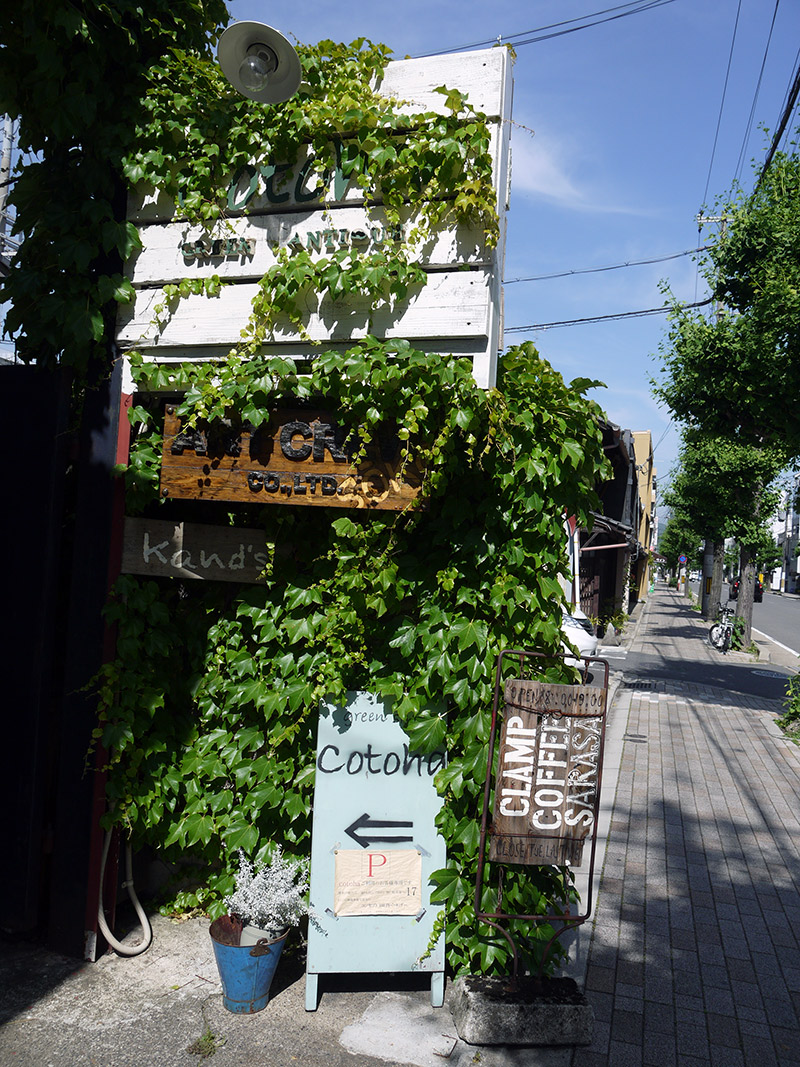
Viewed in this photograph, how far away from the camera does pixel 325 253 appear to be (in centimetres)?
395

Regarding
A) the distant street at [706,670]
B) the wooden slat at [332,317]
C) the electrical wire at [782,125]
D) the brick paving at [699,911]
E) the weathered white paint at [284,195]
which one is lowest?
the distant street at [706,670]

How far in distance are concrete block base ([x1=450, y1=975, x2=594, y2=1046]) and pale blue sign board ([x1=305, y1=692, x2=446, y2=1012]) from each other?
0.28 m

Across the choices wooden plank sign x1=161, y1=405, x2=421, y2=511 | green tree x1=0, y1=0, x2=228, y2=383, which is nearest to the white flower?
wooden plank sign x1=161, y1=405, x2=421, y2=511

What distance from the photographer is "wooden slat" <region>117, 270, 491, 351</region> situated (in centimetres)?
373

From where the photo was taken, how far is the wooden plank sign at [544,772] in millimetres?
3566

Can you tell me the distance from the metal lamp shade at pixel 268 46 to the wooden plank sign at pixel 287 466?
60.9 inches

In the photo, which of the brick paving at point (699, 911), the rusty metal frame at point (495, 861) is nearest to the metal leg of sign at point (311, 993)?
the rusty metal frame at point (495, 861)

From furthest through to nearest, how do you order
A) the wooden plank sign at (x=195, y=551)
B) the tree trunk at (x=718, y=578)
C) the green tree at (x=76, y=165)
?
the tree trunk at (x=718, y=578) < the wooden plank sign at (x=195, y=551) < the green tree at (x=76, y=165)

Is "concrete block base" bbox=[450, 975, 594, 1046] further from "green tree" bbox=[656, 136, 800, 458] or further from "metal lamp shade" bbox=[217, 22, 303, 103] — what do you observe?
"green tree" bbox=[656, 136, 800, 458]

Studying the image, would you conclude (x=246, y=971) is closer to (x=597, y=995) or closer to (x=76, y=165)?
(x=597, y=995)

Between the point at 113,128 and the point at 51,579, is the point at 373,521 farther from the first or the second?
the point at 113,128

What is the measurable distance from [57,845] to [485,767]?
7.66 ft

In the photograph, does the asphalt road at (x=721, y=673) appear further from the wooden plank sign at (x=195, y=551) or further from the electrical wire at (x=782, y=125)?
the wooden plank sign at (x=195, y=551)

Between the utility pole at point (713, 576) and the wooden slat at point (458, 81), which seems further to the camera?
the utility pole at point (713, 576)
